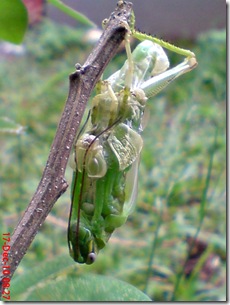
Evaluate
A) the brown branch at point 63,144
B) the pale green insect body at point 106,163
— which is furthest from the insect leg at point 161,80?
the brown branch at point 63,144

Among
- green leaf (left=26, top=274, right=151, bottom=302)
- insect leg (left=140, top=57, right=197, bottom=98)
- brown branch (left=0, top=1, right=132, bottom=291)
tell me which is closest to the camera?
brown branch (left=0, top=1, right=132, bottom=291)

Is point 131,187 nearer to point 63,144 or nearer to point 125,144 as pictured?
point 125,144

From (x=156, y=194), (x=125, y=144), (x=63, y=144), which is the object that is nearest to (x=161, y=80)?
(x=125, y=144)

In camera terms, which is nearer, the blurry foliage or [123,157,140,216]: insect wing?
[123,157,140,216]: insect wing

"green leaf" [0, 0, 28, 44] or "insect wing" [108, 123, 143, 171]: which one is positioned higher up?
"green leaf" [0, 0, 28, 44]

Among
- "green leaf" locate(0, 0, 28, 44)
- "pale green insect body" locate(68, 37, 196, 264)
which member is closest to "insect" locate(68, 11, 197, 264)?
"pale green insect body" locate(68, 37, 196, 264)

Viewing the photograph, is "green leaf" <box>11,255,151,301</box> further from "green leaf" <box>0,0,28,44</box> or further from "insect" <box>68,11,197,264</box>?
"green leaf" <box>0,0,28,44</box>

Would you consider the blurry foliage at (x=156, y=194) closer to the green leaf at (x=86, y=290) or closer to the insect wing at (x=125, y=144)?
the green leaf at (x=86, y=290)
